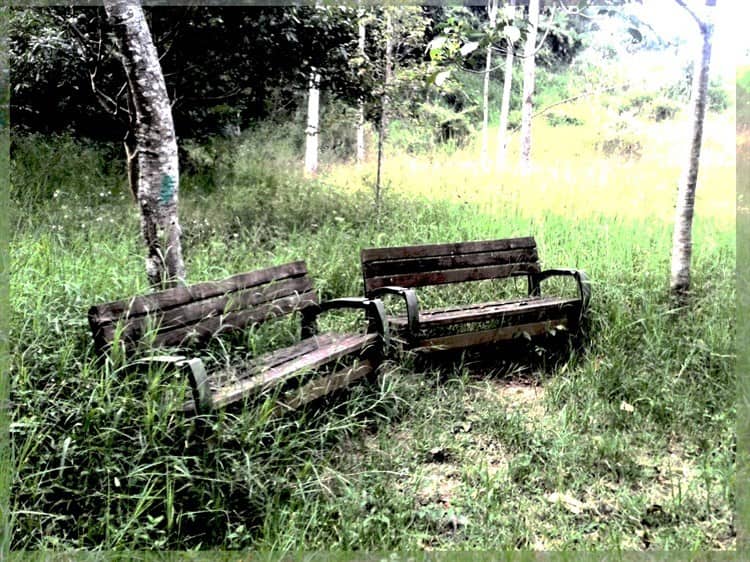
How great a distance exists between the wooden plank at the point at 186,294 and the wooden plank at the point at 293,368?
51 cm

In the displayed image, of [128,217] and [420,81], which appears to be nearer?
[128,217]

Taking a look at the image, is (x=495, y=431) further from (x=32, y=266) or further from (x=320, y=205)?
(x=320, y=205)

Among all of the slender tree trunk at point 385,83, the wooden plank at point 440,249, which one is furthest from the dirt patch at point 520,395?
the slender tree trunk at point 385,83

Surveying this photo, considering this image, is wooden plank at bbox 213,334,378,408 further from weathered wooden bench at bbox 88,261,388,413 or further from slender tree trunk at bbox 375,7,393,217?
slender tree trunk at bbox 375,7,393,217

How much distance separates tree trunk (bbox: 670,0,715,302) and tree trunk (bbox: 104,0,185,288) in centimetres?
355

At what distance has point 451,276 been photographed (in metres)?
4.96

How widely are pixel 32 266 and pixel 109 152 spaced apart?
4.75 metres

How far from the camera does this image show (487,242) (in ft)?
17.0

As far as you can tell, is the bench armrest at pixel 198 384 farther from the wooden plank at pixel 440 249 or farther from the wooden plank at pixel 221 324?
the wooden plank at pixel 440 249

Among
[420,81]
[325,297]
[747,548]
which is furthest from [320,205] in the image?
[747,548]

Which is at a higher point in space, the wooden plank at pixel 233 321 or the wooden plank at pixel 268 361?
the wooden plank at pixel 233 321

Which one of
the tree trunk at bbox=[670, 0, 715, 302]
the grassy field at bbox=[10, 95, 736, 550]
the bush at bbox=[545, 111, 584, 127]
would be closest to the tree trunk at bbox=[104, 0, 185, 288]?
the grassy field at bbox=[10, 95, 736, 550]

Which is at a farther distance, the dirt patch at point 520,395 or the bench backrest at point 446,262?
the bench backrest at point 446,262

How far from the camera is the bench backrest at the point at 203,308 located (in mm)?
2996
